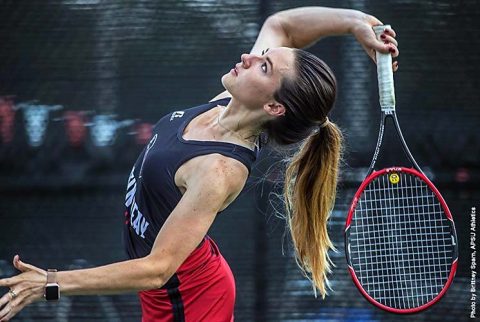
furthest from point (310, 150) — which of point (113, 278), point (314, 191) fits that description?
point (113, 278)

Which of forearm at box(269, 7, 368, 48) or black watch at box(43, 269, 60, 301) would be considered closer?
black watch at box(43, 269, 60, 301)

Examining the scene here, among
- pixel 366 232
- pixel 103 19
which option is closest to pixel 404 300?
pixel 366 232

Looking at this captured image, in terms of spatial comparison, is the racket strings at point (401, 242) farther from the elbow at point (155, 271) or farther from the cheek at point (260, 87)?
the elbow at point (155, 271)

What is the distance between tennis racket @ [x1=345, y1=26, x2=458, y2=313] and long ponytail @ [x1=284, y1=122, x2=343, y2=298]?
0.43m

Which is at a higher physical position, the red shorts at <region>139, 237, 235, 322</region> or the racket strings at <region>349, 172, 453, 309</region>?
the red shorts at <region>139, 237, 235, 322</region>

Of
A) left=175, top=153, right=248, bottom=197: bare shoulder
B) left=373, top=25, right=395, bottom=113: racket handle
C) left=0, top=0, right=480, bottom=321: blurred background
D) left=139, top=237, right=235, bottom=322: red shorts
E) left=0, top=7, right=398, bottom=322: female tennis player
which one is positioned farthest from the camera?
left=0, top=0, right=480, bottom=321: blurred background

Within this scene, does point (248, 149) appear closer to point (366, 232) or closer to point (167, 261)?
point (167, 261)

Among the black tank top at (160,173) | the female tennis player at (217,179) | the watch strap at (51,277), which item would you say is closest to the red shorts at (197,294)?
the female tennis player at (217,179)

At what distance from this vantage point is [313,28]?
10.8ft

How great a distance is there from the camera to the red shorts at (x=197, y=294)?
2975mm

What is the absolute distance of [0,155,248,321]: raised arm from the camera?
2385mm

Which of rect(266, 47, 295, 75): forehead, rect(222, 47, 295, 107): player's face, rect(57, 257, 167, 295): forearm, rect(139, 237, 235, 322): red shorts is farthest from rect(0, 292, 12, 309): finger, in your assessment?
rect(266, 47, 295, 75): forehead

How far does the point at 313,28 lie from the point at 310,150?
432mm

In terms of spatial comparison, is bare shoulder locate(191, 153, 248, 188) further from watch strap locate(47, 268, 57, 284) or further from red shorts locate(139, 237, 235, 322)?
watch strap locate(47, 268, 57, 284)
